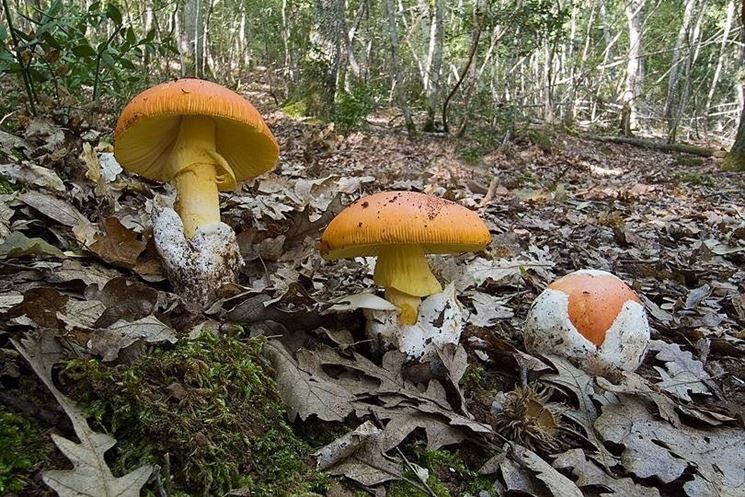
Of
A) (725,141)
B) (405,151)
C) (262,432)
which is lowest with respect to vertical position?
(725,141)

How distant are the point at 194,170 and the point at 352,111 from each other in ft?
21.7

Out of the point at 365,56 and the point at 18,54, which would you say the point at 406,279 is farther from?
the point at 365,56

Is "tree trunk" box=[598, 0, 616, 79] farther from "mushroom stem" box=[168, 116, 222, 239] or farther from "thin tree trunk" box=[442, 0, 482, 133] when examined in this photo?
"mushroom stem" box=[168, 116, 222, 239]

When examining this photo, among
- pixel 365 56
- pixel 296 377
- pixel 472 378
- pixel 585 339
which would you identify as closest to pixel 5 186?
pixel 296 377

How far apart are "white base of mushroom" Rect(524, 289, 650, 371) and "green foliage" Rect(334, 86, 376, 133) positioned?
682 cm

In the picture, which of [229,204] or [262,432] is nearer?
[262,432]

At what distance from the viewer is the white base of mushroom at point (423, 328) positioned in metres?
2.21

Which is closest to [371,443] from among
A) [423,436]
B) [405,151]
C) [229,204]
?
[423,436]

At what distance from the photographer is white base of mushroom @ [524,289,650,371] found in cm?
233

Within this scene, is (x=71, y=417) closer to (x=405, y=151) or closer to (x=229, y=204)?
→ (x=229, y=204)

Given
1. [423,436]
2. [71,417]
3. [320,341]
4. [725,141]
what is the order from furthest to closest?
[725,141]
[320,341]
[423,436]
[71,417]

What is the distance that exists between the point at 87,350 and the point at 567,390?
1737 millimetres

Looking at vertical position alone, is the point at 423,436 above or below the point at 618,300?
below

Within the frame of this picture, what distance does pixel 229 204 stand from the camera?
12.8 ft
